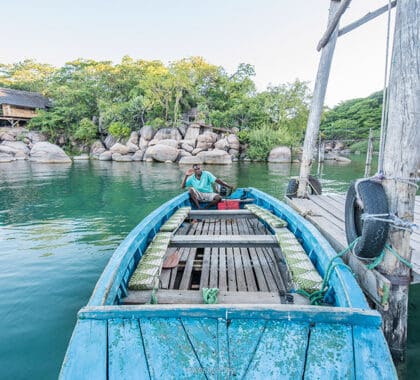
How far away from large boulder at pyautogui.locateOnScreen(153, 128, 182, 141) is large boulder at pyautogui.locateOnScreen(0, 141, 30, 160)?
1329 cm

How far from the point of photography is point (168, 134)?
26.1 m

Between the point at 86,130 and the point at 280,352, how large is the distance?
31392 mm

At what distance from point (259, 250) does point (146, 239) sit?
4.80ft

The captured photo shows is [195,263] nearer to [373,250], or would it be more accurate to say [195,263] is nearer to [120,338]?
[120,338]

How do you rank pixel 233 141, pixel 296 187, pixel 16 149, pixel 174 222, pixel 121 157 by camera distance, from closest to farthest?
pixel 174 222, pixel 296 187, pixel 121 157, pixel 233 141, pixel 16 149

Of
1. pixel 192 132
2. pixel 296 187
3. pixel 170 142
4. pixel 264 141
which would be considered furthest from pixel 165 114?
pixel 296 187

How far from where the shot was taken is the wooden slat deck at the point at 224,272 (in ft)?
7.07

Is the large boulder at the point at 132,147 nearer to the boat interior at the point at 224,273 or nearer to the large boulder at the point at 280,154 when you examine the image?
the large boulder at the point at 280,154

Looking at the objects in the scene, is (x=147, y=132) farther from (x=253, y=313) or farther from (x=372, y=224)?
(x=253, y=313)

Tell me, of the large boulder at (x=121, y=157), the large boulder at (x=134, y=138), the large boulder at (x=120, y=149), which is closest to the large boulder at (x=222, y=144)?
the large boulder at (x=121, y=157)

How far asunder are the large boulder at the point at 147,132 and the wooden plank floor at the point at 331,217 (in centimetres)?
2328

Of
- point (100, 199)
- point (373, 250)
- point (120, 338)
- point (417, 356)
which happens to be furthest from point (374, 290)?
point (100, 199)

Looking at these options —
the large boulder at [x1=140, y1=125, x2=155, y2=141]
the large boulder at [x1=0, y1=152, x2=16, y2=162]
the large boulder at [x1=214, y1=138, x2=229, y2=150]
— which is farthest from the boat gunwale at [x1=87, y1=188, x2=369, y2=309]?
the large boulder at [x1=0, y1=152, x2=16, y2=162]

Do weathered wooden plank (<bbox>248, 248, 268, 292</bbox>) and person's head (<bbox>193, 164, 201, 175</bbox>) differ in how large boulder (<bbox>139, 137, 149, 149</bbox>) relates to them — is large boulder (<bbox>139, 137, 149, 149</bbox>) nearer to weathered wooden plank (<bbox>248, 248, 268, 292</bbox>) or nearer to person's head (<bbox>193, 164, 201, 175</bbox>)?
person's head (<bbox>193, 164, 201, 175</bbox>)
